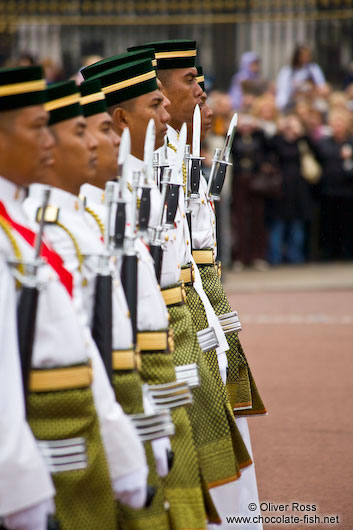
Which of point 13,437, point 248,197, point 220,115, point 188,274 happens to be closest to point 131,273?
point 13,437

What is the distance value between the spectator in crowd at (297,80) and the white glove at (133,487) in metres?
13.6

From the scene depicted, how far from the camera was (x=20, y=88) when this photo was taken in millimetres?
3271

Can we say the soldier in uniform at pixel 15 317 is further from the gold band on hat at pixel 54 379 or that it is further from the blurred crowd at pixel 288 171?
the blurred crowd at pixel 288 171

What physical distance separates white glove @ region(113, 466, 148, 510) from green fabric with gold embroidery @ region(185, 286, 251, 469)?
1579mm

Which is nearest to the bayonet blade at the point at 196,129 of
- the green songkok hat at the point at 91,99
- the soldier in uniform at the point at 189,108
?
the soldier in uniform at the point at 189,108

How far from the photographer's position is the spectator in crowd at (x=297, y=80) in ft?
55.0

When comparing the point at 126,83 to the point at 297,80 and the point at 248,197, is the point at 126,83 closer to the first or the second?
the point at 248,197

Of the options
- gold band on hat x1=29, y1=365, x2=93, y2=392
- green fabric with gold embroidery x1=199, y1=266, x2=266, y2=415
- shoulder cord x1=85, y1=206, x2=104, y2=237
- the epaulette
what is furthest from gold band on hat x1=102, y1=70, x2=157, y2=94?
gold band on hat x1=29, y1=365, x2=93, y2=392

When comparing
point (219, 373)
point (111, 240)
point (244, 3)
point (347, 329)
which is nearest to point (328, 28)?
point (244, 3)

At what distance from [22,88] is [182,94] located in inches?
92.9

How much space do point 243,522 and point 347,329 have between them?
637 cm

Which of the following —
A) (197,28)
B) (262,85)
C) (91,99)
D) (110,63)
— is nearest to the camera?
(91,99)

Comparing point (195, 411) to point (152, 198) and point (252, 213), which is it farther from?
point (252, 213)

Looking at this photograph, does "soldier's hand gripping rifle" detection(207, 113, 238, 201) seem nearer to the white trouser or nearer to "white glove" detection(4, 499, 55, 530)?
the white trouser
